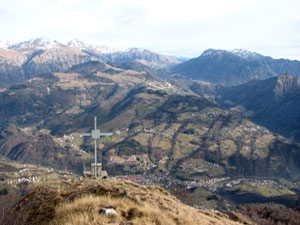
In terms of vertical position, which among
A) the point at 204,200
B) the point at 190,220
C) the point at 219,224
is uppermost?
the point at 190,220

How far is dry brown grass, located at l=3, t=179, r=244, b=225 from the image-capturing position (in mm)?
16258

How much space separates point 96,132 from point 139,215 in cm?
1777

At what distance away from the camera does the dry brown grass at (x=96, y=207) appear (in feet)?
53.3

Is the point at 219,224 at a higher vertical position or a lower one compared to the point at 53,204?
lower

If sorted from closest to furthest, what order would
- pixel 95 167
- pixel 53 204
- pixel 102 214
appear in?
pixel 102 214, pixel 53 204, pixel 95 167

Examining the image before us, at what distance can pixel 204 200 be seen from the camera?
199000 millimetres

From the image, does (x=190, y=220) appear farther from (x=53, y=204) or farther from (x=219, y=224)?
(x=53, y=204)

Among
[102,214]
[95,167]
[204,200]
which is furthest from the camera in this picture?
[204,200]

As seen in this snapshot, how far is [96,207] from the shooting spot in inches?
701

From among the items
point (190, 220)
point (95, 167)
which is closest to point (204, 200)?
point (95, 167)

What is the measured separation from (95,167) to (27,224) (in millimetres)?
15834

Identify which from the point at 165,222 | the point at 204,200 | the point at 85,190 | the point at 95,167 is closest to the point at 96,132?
the point at 95,167

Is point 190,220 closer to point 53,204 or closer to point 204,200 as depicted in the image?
point 53,204

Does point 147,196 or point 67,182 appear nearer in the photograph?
point 147,196
